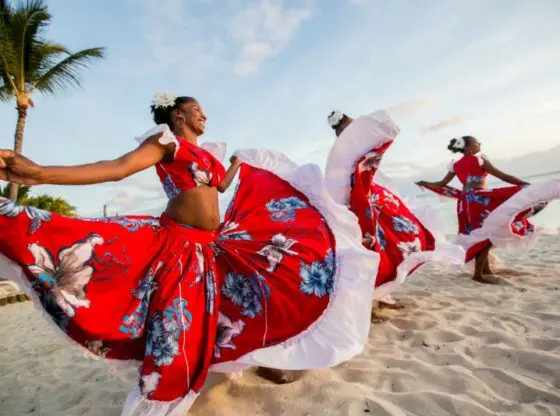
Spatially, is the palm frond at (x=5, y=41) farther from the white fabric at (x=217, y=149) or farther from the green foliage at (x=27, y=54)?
the white fabric at (x=217, y=149)

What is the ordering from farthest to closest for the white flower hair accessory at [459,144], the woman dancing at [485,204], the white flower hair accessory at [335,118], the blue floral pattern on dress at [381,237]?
the white flower hair accessory at [459,144] < the woman dancing at [485,204] < the white flower hair accessory at [335,118] < the blue floral pattern on dress at [381,237]

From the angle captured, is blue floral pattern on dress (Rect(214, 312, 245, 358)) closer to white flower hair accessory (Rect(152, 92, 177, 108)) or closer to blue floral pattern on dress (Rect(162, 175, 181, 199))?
blue floral pattern on dress (Rect(162, 175, 181, 199))

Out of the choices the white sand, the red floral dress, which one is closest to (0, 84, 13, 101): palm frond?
the white sand

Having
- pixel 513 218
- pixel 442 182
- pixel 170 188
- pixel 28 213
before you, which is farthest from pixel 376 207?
pixel 442 182

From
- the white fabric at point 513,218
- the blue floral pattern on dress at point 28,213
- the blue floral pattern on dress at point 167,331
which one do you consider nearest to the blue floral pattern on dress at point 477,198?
the white fabric at point 513,218

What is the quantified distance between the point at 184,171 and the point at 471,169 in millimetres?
4461

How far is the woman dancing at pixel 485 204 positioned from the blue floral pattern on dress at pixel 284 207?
320 centimetres

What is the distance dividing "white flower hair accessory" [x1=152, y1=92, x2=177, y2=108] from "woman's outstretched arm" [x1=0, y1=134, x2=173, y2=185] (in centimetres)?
58

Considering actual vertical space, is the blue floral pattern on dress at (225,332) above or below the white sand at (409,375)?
above

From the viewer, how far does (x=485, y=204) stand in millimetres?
4953

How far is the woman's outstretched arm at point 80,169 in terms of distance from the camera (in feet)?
4.44

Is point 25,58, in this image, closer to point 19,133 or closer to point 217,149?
point 19,133

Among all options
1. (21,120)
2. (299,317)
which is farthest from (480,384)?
(21,120)

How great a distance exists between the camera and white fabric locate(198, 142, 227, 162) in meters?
2.80
